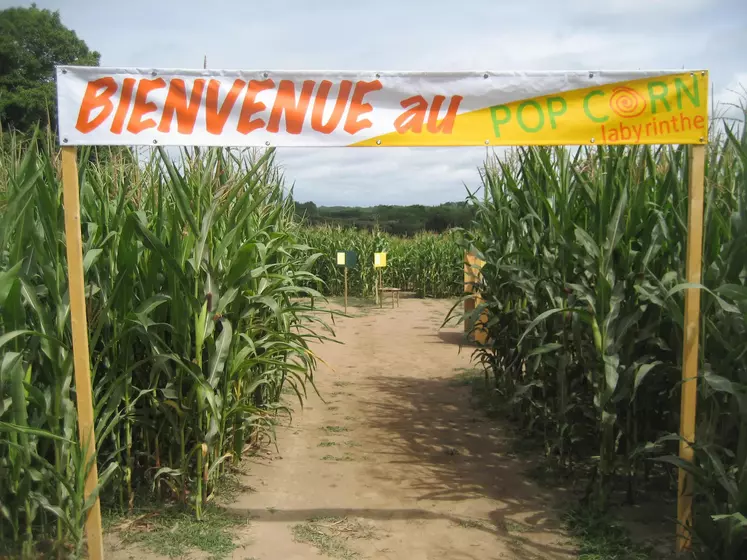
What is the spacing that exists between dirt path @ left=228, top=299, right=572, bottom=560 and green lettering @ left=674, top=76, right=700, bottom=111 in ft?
8.31

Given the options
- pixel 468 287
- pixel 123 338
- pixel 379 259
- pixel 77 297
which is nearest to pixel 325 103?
pixel 77 297

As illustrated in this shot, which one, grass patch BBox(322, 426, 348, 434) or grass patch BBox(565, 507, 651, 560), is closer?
grass patch BBox(565, 507, 651, 560)

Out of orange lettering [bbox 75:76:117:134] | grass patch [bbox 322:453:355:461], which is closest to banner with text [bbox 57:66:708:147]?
orange lettering [bbox 75:76:117:134]

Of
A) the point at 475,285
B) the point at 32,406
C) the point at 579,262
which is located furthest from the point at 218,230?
the point at 475,285

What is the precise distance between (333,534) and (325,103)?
2.47m

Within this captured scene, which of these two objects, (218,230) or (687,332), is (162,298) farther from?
(687,332)

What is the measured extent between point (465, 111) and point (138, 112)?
172cm

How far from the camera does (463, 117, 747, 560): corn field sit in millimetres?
3035

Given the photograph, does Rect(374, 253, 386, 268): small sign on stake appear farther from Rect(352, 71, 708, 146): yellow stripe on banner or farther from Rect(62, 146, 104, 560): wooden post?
Rect(62, 146, 104, 560): wooden post

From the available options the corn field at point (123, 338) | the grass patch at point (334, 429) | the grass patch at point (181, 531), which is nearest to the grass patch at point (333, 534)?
the grass patch at point (181, 531)

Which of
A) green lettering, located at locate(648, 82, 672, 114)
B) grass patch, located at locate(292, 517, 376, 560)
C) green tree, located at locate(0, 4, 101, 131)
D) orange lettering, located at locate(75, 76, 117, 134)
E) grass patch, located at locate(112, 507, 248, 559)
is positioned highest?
green tree, located at locate(0, 4, 101, 131)

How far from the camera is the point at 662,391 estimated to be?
391 centimetres

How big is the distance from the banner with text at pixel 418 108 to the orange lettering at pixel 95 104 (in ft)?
0.43

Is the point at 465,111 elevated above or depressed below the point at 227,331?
above
